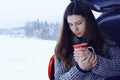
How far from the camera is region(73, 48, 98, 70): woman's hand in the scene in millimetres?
1842

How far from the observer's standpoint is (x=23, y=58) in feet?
14.4

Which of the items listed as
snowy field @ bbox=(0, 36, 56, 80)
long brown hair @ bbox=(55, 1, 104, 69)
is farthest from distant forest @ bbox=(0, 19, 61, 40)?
long brown hair @ bbox=(55, 1, 104, 69)

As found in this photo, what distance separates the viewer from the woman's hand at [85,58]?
6.04ft

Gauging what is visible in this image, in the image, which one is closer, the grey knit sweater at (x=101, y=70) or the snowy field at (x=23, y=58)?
the grey knit sweater at (x=101, y=70)

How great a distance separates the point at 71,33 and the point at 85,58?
329mm

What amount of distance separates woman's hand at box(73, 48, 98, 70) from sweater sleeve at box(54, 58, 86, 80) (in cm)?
7

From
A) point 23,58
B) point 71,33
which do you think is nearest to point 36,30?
point 23,58

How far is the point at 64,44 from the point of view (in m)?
2.14

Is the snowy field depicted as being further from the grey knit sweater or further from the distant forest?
the grey knit sweater

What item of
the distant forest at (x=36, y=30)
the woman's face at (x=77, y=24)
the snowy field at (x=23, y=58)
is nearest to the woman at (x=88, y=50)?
the woman's face at (x=77, y=24)

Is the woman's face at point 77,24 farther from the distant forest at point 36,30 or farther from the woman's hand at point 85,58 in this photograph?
the distant forest at point 36,30

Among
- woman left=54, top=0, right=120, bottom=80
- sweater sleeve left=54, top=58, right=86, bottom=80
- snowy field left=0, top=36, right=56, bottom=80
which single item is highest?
woman left=54, top=0, right=120, bottom=80

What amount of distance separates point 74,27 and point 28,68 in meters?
2.25

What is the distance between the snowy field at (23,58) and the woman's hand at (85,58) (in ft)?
6.22
